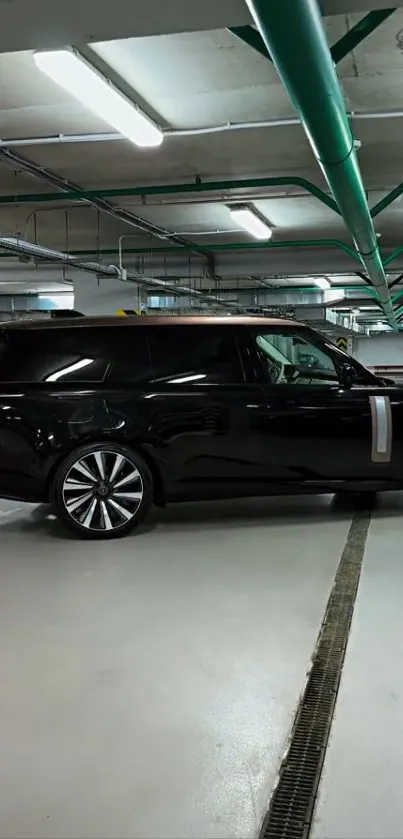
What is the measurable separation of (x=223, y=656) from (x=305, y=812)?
0.93 meters

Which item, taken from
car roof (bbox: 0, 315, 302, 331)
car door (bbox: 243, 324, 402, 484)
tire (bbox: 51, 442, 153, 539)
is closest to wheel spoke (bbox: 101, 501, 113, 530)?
tire (bbox: 51, 442, 153, 539)

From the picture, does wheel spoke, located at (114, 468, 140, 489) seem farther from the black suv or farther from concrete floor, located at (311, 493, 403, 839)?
concrete floor, located at (311, 493, 403, 839)

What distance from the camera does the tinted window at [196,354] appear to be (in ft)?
15.6

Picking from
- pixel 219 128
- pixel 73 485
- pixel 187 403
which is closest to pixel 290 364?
pixel 187 403

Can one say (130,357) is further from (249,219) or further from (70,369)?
(249,219)

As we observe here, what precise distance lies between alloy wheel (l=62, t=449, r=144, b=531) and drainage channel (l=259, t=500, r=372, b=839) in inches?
63.7

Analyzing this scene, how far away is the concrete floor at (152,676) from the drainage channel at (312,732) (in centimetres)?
5

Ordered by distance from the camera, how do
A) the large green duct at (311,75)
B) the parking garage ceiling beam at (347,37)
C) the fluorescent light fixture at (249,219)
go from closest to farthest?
the large green duct at (311,75) < the parking garage ceiling beam at (347,37) < the fluorescent light fixture at (249,219)

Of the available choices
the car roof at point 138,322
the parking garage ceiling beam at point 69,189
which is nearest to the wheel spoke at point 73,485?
the car roof at point 138,322

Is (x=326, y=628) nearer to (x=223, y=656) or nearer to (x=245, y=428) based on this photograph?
(x=223, y=656)

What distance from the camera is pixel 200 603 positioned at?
10.8 ft

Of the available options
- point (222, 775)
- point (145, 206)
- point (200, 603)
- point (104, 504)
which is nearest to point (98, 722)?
point (222, 775)

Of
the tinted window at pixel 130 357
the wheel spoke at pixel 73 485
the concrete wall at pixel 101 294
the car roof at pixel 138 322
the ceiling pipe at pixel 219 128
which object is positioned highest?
the ceiling pipe at pixel 219 128

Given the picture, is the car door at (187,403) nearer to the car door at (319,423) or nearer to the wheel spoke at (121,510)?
the car door at (319,423)
